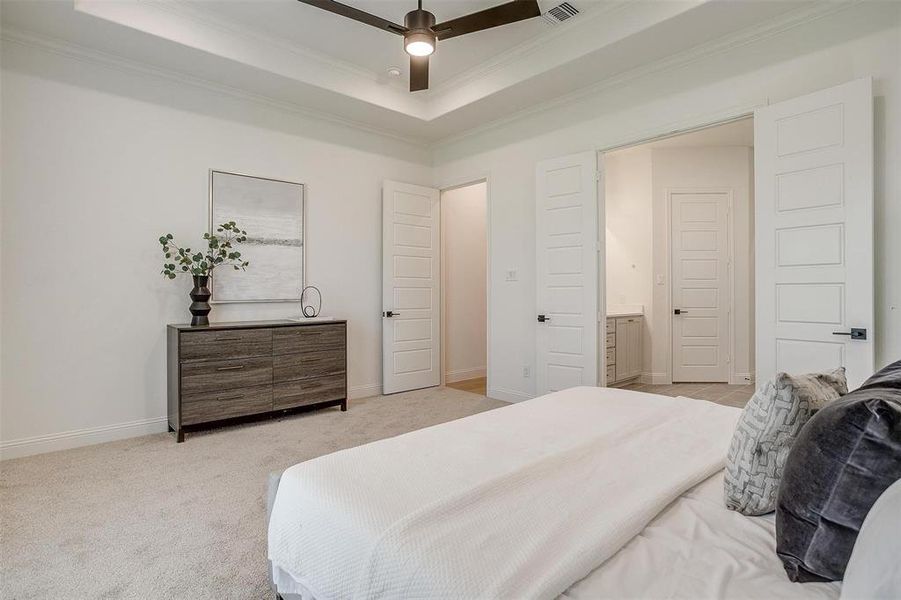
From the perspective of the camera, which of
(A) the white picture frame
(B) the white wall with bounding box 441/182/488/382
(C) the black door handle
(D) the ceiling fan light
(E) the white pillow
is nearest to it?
(E) the white pillow

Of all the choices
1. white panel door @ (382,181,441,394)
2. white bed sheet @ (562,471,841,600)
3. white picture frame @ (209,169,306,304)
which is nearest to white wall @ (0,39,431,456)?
white picture frame @ (209,169,306,304)

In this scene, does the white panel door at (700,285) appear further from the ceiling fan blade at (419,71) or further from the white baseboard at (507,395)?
the ceiling fan blade at (419,71)

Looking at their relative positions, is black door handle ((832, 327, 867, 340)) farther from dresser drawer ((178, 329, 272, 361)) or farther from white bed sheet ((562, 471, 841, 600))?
dresser drawer ((178, 329, 272, 361))

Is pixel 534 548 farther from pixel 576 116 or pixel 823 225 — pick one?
pixel 576 116

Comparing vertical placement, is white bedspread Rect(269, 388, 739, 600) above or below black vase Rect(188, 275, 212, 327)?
below

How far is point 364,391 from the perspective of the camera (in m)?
4.93

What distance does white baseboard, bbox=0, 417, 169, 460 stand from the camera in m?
3.14

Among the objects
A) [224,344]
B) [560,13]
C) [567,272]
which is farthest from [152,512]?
[560,13]

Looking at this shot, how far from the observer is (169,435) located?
11.8 feet

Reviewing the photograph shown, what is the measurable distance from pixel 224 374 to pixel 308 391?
730 mm

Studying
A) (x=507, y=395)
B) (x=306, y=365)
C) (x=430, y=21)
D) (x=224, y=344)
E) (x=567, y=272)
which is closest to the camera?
(x=430, y=21)

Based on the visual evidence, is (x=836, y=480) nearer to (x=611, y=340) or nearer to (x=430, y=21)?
(x=430, y=21)

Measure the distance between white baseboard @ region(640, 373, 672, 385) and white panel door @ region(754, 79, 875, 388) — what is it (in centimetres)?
264

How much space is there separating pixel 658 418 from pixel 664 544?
0.93m
